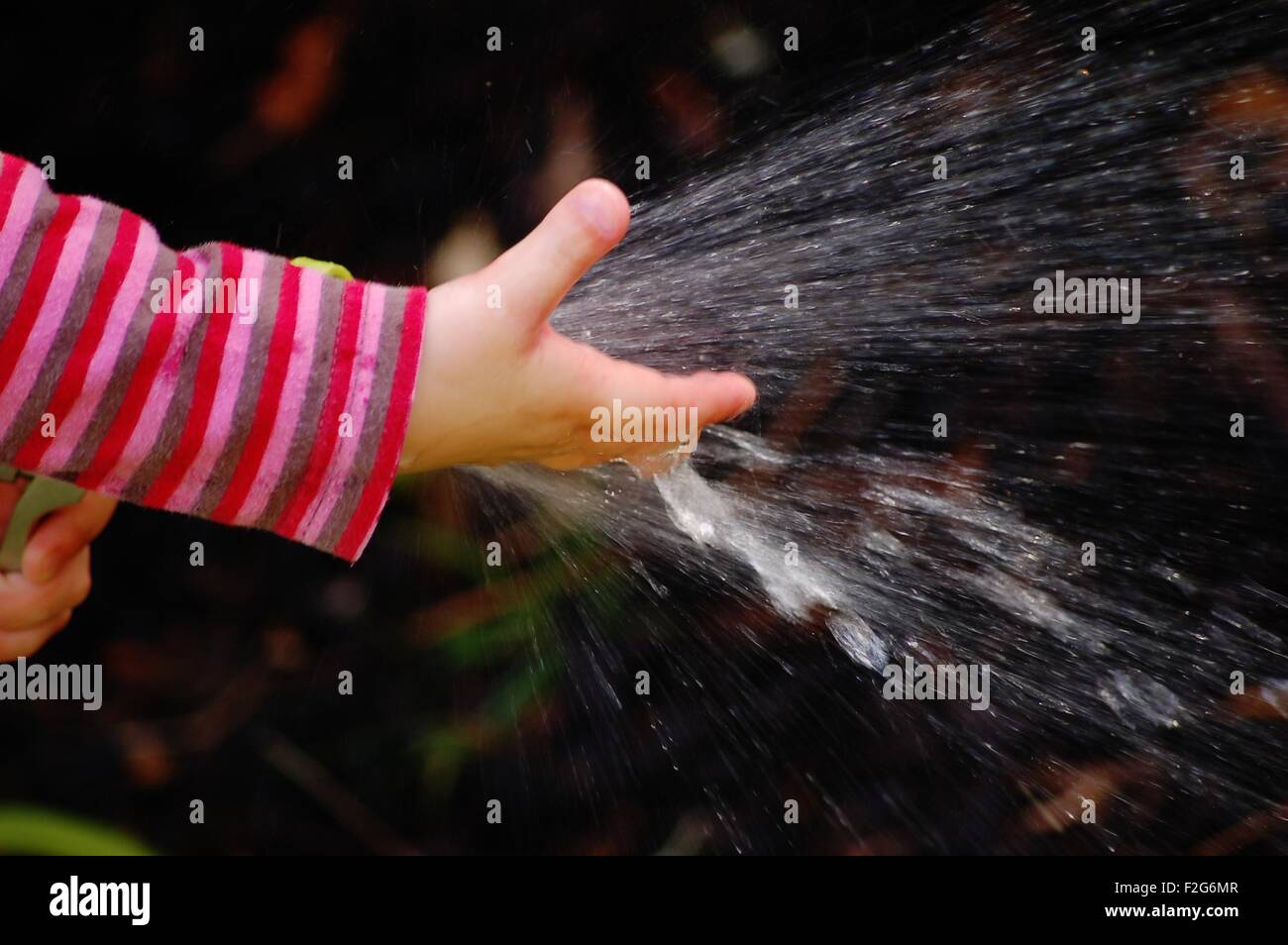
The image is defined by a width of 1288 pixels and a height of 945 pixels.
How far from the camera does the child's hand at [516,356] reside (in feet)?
Result: 1.34

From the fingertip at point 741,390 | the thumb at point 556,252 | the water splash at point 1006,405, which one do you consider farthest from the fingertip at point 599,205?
the water splash at point 1006,405

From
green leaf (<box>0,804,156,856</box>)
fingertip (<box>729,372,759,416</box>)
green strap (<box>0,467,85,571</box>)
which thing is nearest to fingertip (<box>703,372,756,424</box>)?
fingertip (<box>729,372,759,416</box>)

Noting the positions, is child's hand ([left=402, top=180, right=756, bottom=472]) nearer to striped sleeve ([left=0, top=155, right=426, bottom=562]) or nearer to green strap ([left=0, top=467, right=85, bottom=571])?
striped sleeve ([left=0, top=155, right=426, bottom=562])

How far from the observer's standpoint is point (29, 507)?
53 cm

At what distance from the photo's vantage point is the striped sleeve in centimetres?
36

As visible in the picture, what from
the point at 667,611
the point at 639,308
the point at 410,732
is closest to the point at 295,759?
the point at 410,732

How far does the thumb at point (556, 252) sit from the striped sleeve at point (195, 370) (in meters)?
0.04

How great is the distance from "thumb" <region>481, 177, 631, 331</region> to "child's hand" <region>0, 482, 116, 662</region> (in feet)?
0.87

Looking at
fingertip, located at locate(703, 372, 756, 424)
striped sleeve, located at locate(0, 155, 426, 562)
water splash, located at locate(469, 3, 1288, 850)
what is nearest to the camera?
striped sleeve, located at locate(0, 155, 426, 562)

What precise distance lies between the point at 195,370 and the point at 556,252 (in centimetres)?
13

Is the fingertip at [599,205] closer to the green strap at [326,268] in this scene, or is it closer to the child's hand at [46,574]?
the green strap at [326,268]

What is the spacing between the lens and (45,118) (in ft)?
2.17

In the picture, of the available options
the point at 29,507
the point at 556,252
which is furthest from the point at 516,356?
the point at 29,507

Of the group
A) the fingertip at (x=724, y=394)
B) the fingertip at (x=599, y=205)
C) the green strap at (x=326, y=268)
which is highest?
the fingertip at (x=599, y=205)
